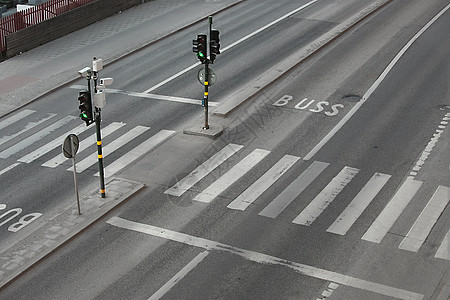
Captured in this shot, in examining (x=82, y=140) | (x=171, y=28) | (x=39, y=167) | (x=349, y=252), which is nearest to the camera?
(x=349, y=252)

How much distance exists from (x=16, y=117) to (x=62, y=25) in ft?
34.2

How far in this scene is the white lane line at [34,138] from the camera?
25.1 metres

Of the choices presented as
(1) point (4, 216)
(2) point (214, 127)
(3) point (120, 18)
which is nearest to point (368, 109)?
(2) point (214, 127)

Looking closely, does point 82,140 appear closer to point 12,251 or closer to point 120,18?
point 12,251

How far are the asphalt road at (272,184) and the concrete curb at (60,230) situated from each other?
29 cm

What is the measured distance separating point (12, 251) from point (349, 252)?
8.73 meters

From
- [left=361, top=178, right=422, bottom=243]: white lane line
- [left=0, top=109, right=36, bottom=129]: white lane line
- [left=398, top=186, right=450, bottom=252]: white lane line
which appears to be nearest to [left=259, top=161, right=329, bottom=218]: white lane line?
[left=361, top=178, right=422, bottom=243]: white lane line

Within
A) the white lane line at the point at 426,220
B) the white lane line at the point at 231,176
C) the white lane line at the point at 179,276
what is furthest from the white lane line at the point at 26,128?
the white lane line at the point at 426,220

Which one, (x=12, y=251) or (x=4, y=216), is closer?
(x=12, y=251)

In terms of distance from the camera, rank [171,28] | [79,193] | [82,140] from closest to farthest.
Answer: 1. [79,193]
2. [82,140]
3. [171,28]

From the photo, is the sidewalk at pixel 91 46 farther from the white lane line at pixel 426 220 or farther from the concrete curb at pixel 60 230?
the white lane line at pixel 426 220

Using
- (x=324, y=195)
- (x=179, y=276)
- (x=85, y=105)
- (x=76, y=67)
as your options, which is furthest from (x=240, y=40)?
(x=179, y=276)

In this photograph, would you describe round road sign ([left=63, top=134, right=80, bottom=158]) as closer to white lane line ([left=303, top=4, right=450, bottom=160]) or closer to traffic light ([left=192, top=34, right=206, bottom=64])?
traffic light ([left=192, top=34, right=206, bottom=64])

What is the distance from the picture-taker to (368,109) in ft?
89.1
